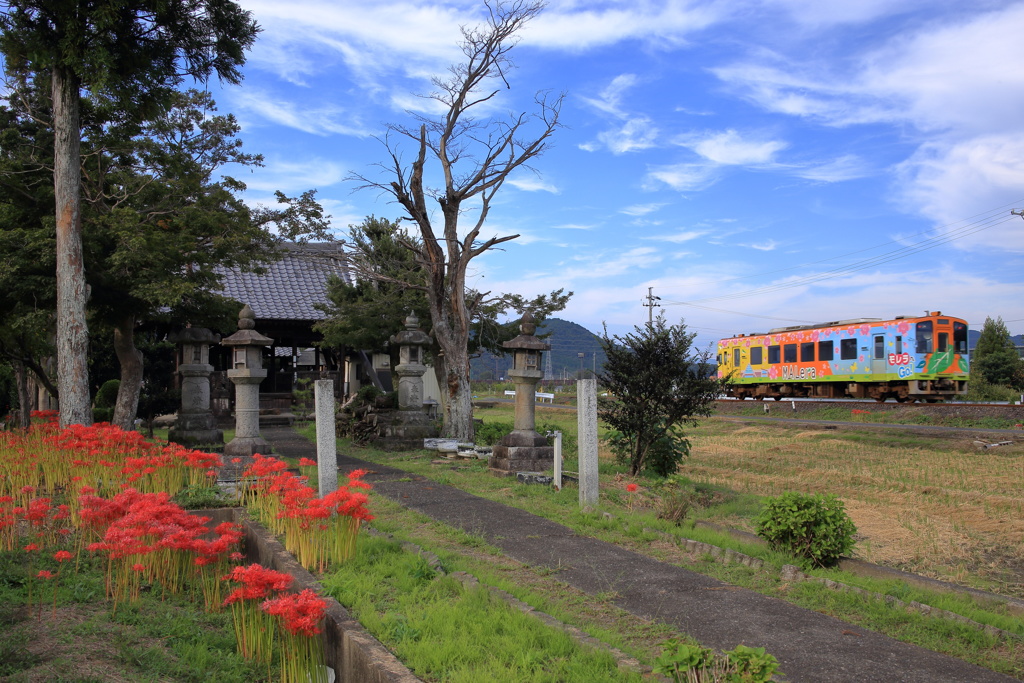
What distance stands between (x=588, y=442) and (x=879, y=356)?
18.8 meters

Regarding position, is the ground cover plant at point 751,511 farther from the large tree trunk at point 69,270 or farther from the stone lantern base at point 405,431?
the large tree trunk at point 69,270

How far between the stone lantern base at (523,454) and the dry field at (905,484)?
310 centimetres

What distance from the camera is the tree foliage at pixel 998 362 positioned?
3156 centimetres

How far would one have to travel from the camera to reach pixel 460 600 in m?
4.69

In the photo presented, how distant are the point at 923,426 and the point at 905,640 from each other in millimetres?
17132

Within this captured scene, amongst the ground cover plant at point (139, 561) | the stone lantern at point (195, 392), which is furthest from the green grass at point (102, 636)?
the stone lantern at point (195, 392)

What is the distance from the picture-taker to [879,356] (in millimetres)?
23875

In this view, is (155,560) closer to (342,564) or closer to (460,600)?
(342,564)

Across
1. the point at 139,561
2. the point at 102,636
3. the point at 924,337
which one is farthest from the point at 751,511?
the point at 924,337

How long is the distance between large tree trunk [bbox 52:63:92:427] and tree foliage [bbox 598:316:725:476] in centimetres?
762

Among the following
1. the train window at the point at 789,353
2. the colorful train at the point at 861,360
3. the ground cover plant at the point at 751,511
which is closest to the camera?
the ground cover plant at the point at 751,511

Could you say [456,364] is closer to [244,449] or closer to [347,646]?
[244,449]

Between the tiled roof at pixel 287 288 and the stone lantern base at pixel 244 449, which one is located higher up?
the tiled roof at pixel 287 288

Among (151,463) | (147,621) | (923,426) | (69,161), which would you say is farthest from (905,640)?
(923,426)
